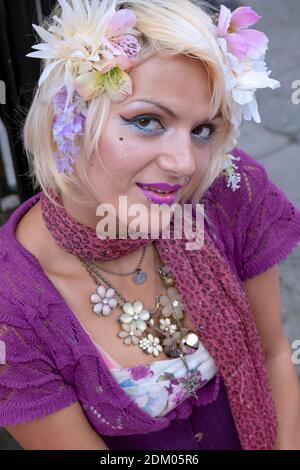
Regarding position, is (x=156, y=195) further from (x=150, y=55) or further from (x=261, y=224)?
(x=261, y=224)

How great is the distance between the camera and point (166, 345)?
156cm

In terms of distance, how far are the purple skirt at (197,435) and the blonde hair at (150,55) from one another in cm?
61

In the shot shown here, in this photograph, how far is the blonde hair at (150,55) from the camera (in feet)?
4.01

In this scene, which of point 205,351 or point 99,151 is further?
point 205,351

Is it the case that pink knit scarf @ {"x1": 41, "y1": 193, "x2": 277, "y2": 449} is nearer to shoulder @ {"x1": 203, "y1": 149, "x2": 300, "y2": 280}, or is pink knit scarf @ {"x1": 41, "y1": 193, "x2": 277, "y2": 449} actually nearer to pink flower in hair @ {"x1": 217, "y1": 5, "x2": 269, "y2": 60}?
shoulder @ {"x1": 203, "y1": 149, "x2": 300, "y2": 280}

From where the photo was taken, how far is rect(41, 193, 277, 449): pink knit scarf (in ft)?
5.20

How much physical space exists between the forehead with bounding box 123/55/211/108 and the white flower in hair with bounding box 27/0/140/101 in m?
0.02

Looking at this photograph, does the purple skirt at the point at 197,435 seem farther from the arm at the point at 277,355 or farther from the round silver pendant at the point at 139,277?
the round silver pendant at the point at 139,277

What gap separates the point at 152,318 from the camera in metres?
1.58

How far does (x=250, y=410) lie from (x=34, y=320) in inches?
24.6

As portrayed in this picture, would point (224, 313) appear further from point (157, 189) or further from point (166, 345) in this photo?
point (157, 189)

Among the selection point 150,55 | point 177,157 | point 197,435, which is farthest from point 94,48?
point 197,435

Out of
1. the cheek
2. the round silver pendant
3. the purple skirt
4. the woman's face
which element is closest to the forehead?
the woman's face

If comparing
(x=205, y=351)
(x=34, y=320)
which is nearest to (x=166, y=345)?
(x=205, y=351)
